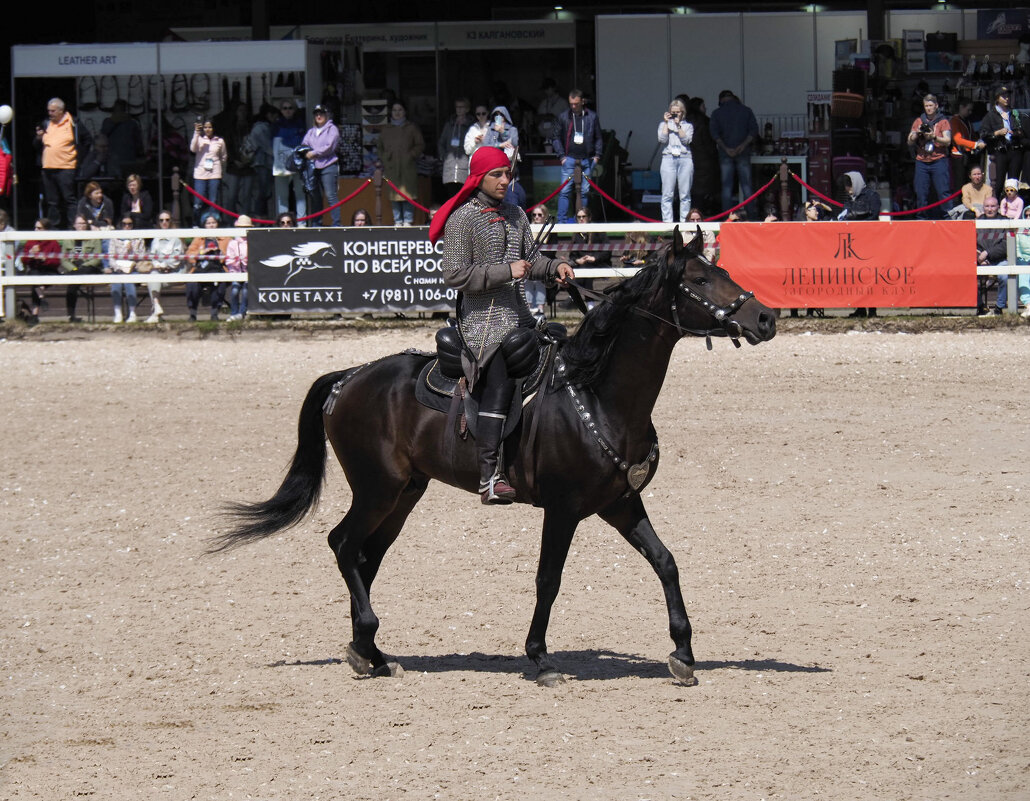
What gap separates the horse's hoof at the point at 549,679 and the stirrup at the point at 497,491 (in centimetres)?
81

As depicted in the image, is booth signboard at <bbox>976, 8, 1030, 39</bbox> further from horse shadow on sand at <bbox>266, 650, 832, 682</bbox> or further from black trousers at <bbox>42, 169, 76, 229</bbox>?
horse shadow on sand at <bbox>266, 650, 832, 682</bbox>

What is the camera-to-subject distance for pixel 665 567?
281 inches

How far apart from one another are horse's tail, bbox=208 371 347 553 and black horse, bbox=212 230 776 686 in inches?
14.0

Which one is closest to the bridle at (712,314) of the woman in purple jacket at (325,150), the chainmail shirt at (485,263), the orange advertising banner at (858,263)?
the chainmail shirt at (485,263)

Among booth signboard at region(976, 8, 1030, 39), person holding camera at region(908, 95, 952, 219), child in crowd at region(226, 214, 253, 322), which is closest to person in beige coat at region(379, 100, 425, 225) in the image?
child in crowd at region(226, 214, 253, 322)

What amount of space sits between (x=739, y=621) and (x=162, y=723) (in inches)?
123

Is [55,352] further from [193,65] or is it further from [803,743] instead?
[803,743]

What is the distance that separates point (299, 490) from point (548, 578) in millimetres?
1557

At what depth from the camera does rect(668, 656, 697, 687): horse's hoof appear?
703cm

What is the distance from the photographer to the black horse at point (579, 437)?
22.8 ft

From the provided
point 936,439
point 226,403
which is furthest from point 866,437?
point 226,403

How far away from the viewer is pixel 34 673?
752 cm

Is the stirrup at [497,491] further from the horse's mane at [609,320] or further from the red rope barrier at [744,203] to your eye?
the red rope barrier at [744,203]

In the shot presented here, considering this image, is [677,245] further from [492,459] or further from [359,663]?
[359,663]
